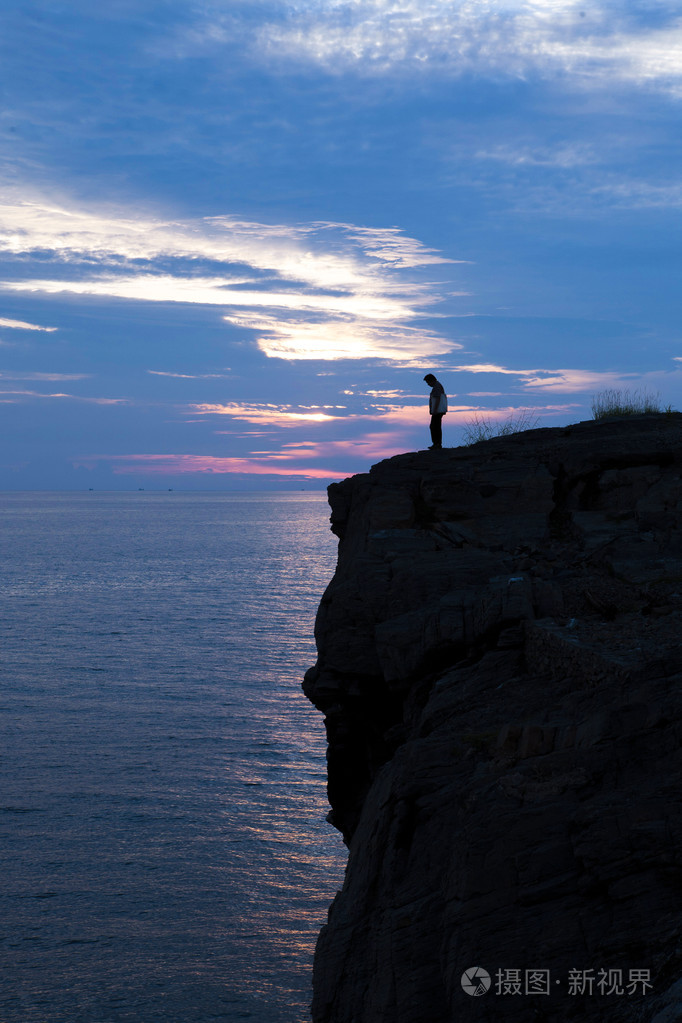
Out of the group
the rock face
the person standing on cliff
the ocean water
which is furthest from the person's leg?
the ocean water

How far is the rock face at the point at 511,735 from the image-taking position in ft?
29.6

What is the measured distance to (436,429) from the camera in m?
25.2

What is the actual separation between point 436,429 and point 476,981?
17907 millimetres

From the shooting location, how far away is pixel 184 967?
23.5 m

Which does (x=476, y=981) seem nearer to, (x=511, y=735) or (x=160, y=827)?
(x=511, y=735)

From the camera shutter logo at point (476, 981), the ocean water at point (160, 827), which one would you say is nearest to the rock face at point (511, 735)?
the camera shutter logo at point (476, 981)

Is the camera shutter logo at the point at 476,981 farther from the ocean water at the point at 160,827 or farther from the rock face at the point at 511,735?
the ocean water at the point at 160,827

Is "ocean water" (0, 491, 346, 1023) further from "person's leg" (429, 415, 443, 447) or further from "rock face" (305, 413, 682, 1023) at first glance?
"person's leg" (429, 415, 443, 447)

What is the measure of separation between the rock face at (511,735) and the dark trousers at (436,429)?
9.09 ft

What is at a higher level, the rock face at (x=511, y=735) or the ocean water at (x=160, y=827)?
the rock face at (x=511, y=735)

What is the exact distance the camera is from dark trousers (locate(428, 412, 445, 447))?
24969 millimetres

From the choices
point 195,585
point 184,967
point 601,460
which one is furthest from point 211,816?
point 195,585

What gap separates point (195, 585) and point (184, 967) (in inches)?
3044

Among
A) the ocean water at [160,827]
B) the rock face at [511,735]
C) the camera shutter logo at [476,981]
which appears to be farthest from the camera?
the ocean water at [160,827]
